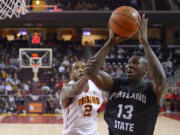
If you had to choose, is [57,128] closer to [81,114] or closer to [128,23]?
[81,114]

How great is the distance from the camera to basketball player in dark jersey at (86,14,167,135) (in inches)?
85.4

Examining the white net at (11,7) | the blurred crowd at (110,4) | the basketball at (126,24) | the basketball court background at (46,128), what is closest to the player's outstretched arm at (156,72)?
the basketball at (126,24)

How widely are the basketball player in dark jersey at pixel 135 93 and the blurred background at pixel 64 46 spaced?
30.7 ft

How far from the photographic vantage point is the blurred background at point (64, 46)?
39.4ft

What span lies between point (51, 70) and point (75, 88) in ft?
39.9

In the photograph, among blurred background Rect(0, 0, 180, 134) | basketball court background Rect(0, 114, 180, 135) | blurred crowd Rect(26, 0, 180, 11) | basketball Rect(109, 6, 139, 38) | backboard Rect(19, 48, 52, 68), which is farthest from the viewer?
blurred crowd Rect(26, 0, 180, 11)

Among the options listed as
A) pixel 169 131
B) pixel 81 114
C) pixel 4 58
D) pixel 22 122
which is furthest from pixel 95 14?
pixel 81 114

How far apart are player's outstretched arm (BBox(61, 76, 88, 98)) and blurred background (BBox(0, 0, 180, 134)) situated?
8.71 metres

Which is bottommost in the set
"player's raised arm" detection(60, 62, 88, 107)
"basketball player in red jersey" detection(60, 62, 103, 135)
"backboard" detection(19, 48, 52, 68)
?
"backboard" detection(19, 48, 52, 68)

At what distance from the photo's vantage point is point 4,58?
15.6 meters

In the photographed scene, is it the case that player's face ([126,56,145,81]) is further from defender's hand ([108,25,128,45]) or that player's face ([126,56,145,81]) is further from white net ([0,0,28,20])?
white net ([0,0,28,20])

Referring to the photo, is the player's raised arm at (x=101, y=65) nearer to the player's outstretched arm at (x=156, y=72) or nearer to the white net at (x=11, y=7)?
the player's outstretched arm at (x=156, y=72)

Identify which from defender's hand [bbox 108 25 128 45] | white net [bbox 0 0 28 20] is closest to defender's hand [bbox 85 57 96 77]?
defender's hand [bbox 108 25 128 45]

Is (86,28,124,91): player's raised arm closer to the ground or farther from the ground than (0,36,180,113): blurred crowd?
farther from the ground
